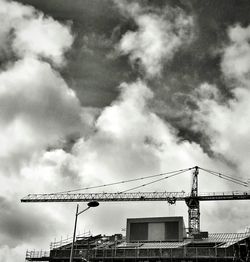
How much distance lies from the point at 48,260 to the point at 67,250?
134 inches

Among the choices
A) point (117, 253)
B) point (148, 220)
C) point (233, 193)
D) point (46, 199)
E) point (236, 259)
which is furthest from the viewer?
point (46, 199)

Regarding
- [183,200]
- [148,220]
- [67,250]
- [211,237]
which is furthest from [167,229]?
[183,200]

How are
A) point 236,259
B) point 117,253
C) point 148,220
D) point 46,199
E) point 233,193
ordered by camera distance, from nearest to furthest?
point 236,259
point 117,253
point 148,220
point 233,193
point 46,199

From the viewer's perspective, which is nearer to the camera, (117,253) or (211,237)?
(117,253)

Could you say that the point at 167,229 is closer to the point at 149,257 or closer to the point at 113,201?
the point at 149,257

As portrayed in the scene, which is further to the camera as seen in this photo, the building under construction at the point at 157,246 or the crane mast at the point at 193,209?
the crane mast at the point at 193,209

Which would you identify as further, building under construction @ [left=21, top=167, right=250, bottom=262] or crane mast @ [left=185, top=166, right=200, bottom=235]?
crane mast @ [left=185, top=166, right=200, bottom=235]

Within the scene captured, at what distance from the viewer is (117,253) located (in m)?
57.5

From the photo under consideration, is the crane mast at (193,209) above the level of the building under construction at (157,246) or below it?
above

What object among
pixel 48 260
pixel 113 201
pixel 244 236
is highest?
pixel 113 201

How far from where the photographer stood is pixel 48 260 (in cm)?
5962

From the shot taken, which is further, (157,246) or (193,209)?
(193,209)

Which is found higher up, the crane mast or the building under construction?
the crane mast

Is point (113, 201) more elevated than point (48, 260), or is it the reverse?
point (113, 201)
